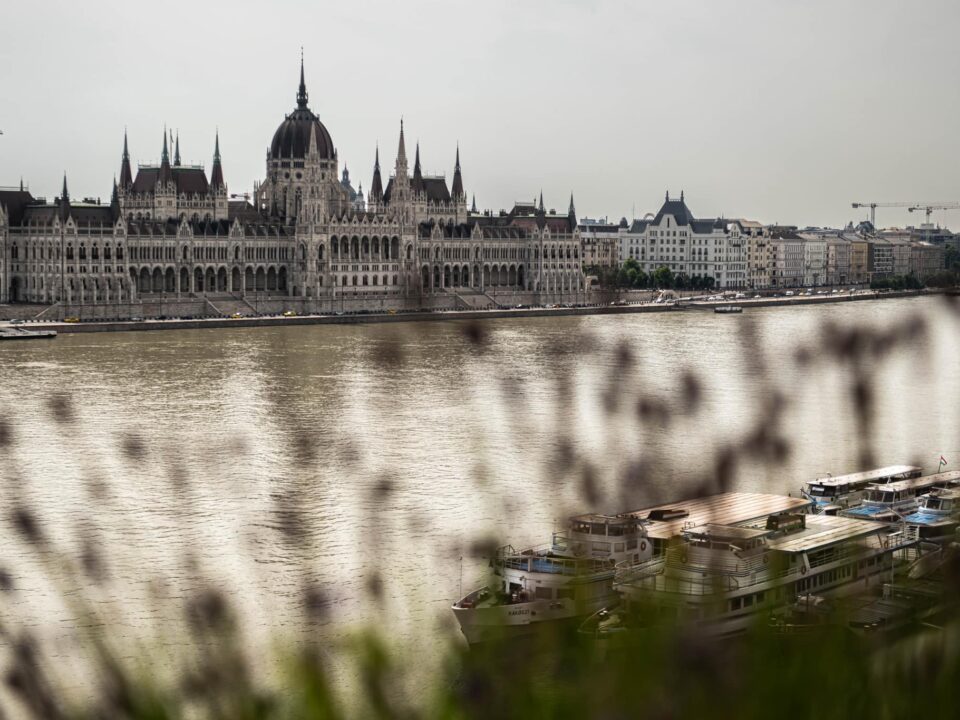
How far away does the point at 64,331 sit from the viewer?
3934cm

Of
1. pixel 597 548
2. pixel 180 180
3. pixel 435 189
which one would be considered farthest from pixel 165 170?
pixel 597 548

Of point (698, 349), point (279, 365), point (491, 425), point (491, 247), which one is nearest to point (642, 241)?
point (491, 247)

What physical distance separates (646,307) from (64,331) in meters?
24.3

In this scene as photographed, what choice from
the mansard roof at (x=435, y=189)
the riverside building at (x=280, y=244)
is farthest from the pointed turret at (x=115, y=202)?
the mansard roof at (x=435, y=189)

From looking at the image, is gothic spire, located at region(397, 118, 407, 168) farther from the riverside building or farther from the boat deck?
the boat deck

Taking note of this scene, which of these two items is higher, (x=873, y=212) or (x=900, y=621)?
(x=873, y=212)

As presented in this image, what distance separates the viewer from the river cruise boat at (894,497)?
12581 mm

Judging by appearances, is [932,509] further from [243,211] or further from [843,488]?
[243,211]

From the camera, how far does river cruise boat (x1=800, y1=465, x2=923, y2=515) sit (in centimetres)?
1298

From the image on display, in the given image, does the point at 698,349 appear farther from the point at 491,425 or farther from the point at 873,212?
the point at 873,212

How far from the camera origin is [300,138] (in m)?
53.4

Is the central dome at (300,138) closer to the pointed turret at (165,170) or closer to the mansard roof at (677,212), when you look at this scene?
the pointed turret at (165,170)

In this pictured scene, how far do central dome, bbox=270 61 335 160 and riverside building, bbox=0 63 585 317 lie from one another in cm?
6

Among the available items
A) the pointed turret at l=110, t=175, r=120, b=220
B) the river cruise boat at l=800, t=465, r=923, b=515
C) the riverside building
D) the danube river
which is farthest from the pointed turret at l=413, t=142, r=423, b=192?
the river cruise boat at l=800, t=465, r=923, b=515
